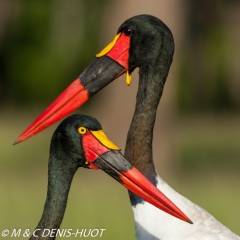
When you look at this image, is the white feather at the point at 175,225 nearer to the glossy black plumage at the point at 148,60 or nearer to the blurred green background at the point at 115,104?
the glossy black plumage at the point at 148,60

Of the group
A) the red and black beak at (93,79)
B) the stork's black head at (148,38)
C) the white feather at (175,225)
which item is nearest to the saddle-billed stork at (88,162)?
the white feather at (175,225)

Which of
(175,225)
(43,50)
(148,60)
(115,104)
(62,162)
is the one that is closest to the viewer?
(62,162)

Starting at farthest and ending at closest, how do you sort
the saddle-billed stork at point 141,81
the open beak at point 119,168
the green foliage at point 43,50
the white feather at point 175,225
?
the green foliage at point 43,50 < the saddle-billed stork at point 141,81 < the white feather at point 175,225 < the open beak at point 119,168

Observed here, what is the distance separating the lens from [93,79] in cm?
580

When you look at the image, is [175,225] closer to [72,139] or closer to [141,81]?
[72,139]

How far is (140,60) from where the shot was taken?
19.4ft

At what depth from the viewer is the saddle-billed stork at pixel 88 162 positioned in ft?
16.0

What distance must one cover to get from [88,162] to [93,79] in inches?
37.8

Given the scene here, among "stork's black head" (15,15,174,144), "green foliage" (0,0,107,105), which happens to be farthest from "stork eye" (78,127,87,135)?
"green foliage" (0,0,107,105)

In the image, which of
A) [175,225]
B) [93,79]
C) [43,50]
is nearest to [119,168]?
[175,225]

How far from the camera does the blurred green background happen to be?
9320 mm

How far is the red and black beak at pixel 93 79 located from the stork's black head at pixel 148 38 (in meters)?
0.04

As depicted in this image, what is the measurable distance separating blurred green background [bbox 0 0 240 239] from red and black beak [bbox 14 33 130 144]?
2530 millimetres

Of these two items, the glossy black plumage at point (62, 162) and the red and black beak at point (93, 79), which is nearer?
the glossy black plumage at point (62, 162)
